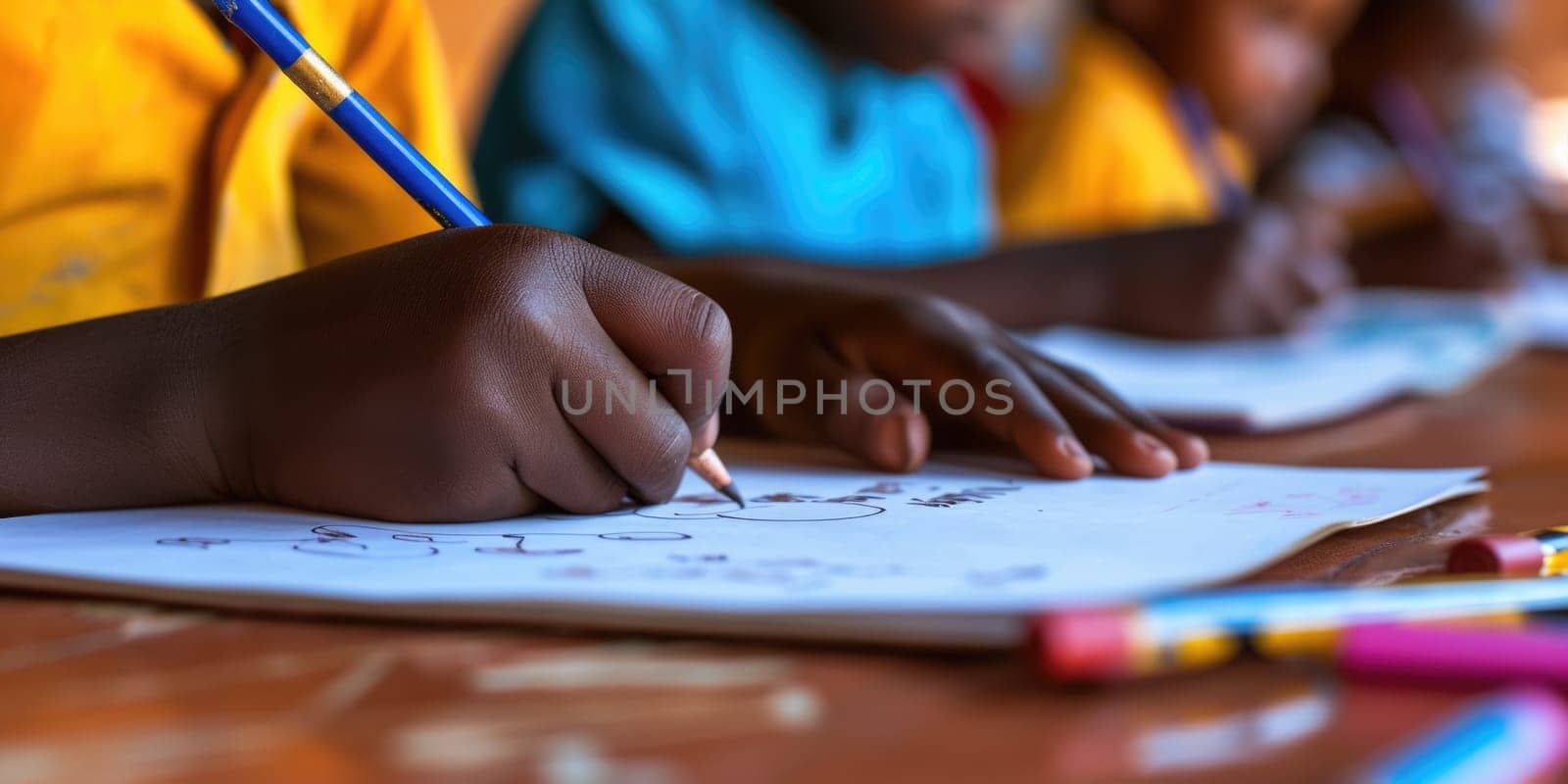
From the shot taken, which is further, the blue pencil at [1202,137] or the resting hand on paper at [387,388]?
the blue pencil at [1202,137]

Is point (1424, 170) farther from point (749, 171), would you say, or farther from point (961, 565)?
point (961, 565)

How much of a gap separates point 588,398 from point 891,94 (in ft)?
2.45

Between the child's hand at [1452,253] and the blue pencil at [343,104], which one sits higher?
the child's hand at [1452,253]

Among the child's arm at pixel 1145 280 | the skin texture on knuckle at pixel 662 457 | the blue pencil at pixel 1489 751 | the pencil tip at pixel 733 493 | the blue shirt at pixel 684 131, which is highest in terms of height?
the blue shirt at pixel 684 131

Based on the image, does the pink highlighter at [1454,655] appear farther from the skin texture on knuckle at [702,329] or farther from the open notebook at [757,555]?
the skin texture on knuckle at [702,329]

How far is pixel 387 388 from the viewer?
306 mm

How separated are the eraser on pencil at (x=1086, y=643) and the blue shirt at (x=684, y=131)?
0.57 m

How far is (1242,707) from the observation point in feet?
0.68

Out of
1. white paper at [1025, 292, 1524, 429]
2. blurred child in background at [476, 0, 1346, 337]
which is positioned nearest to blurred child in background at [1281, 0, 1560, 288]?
white paper at [1025, 292, 1524, 429]

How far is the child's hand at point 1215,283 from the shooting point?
0.79 meters

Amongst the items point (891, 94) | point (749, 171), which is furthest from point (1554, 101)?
point (749, 171)

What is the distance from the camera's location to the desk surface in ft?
0.61

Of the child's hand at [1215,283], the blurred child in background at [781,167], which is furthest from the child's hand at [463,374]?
the child's hand at [1215,283]

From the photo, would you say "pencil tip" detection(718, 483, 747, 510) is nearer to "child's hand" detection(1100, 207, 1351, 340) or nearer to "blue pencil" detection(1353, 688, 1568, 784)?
A: "blue pencil" detection(1353, 688, 1568, 784)
